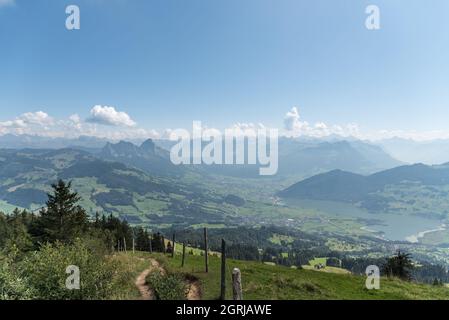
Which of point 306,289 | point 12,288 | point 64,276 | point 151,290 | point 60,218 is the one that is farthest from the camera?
point 60,218

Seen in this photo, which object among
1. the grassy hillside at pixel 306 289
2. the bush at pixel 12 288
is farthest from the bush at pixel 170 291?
the bush at pixel 12 288

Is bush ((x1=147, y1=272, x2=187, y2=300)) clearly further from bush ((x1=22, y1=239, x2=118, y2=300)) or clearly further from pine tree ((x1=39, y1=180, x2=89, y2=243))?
pine tree ((x1=39, y1=180, x2=89, y2=243))

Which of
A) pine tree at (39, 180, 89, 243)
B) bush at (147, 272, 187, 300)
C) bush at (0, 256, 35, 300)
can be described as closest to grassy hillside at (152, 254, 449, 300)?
bush at (147, 272, 187, 300)

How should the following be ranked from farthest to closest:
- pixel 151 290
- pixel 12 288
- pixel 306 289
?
pixel 306 289 → pixel 151 290 → pixel 12 288

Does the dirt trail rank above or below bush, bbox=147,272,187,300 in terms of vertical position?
below

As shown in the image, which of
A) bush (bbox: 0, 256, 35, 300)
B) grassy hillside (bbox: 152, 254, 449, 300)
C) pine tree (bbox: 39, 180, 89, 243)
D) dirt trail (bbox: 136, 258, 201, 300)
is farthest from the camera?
pine tree (bbox: 39, 180, 89, 243)

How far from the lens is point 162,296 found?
20016 millimetres

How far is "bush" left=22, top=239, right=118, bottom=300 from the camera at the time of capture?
2022 centimetres

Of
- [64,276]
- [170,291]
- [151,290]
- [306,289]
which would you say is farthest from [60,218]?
[306,289]

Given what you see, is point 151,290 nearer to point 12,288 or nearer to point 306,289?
point 12,288

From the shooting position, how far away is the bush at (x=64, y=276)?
796 inches

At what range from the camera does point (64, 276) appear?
20.7m
